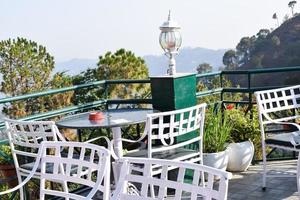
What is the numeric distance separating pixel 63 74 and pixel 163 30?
1566 cm

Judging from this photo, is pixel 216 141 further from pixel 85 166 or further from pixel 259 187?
pixel 85 166

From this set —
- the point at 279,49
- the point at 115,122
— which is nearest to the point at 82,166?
the point at 115,122

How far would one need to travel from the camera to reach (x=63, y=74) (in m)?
18.9

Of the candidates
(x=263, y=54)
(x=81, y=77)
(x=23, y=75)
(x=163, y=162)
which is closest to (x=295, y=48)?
(x=263, y=54)

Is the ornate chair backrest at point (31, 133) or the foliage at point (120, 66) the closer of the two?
the ornate chair backrest at point (31, 133)

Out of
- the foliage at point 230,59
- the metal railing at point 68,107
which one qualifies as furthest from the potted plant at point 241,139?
the foliage at point 230,59

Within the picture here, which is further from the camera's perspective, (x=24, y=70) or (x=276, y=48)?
(x=276, y=48)

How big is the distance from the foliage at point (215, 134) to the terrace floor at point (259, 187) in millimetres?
344

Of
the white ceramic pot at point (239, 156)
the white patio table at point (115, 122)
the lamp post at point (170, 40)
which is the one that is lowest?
the white ceramic pot at point (239, 156)

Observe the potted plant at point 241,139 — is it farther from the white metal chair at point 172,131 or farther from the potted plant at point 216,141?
the white metal chair at point 172,131

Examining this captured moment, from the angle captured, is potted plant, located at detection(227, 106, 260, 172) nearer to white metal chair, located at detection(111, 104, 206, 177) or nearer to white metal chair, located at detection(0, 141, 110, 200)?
white metal chair, located at detection(111, 104, 206, 177)

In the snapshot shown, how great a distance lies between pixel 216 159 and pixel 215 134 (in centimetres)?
26

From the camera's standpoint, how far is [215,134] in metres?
3.91

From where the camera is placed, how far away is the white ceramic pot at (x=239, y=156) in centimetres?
397
